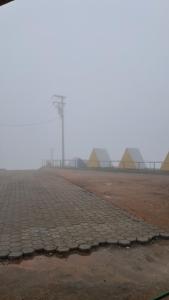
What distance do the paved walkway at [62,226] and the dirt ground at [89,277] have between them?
0.42m

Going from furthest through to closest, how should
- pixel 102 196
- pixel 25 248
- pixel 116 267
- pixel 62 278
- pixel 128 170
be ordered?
pixel 128 170 < pixel 102 196 < pixel 25 248 < pixel 116 267 < pixel 62 278

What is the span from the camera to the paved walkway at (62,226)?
5.10 meters

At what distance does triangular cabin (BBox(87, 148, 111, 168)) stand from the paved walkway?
27.7 meters

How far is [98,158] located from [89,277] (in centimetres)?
3453

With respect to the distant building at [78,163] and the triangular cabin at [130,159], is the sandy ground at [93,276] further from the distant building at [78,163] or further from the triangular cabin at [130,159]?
the distant building at [78,163]

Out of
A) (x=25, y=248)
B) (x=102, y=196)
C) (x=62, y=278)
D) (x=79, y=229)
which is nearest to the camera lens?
(x=62, y=278)

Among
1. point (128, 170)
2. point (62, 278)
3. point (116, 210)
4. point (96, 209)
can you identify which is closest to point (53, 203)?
point (96, 209)

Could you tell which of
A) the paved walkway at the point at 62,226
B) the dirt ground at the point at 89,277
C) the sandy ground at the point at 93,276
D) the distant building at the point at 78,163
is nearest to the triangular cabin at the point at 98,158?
the distant building at the point at 78,163

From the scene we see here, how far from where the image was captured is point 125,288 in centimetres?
371

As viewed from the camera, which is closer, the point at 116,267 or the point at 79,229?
the point at 116,267

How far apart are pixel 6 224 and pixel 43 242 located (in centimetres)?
162

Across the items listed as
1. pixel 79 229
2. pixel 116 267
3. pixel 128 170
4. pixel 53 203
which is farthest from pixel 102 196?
pixel 128 170

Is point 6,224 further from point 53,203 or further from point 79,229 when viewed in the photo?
point 53,203

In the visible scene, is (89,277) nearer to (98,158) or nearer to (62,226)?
(62,226)
